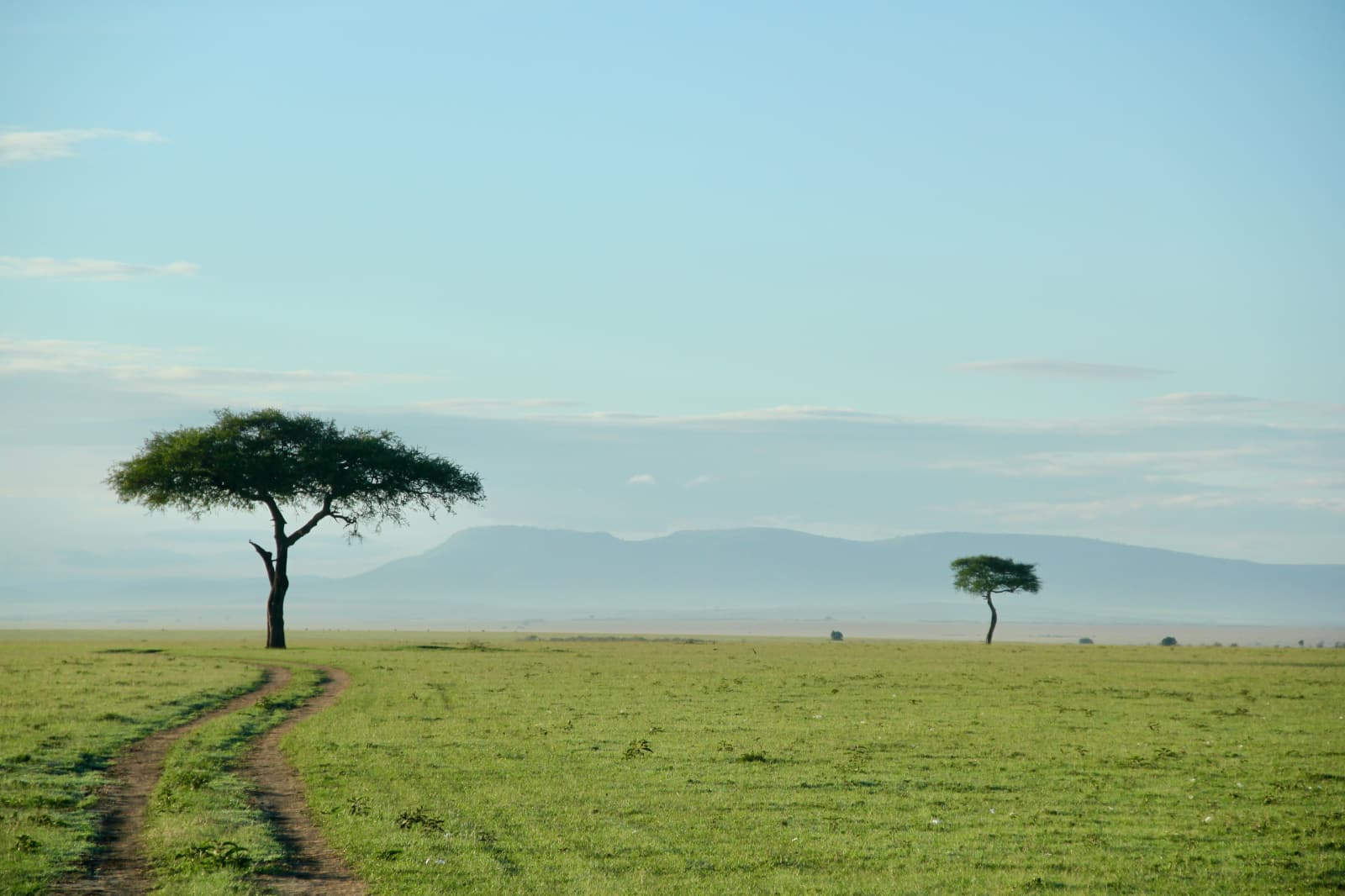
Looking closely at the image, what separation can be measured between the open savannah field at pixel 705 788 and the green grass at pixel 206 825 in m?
0.07

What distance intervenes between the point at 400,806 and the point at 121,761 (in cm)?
924

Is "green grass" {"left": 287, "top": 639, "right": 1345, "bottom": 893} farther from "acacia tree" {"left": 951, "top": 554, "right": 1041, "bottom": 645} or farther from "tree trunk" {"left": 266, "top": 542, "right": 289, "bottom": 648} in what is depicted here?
"acacia tree" {"left": 951, "top": 554, "right": 1041, "bottom": 645}

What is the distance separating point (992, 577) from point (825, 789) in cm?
10739

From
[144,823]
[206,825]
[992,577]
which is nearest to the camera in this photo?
[206,825]

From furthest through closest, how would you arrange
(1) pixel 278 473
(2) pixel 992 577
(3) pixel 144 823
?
(2) pixel 992 577 < (1) pixel 278 473 < (3) pixel 144 823

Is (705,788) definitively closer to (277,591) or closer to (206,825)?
(206,825)

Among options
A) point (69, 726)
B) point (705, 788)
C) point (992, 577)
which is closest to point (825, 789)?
point (705, 788)

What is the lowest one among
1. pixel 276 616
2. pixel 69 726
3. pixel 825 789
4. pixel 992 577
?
pixel 825 789

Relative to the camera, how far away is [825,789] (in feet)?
80.4

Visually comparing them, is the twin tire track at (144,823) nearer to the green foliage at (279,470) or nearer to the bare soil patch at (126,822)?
the bare soil patch at (126,822)

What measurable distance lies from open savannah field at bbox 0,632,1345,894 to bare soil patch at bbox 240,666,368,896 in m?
0.19

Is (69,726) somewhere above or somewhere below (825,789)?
above

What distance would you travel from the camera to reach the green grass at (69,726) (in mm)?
18562

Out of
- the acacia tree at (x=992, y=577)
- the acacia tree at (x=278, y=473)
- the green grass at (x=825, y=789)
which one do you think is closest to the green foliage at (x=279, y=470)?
the acacia tree at (x=278, y=473)
